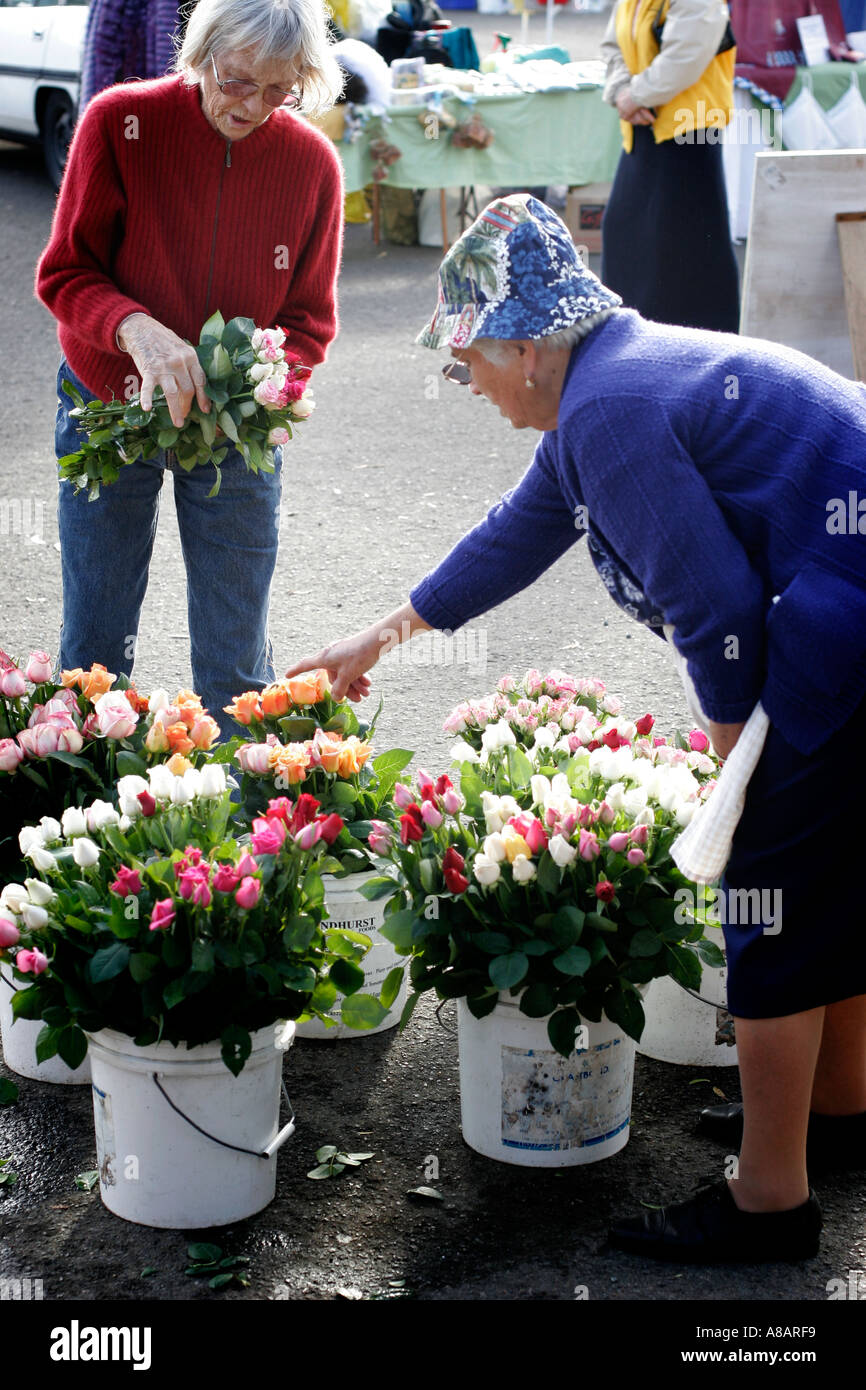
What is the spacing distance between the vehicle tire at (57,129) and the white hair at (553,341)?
849cm

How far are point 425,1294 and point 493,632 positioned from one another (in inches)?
108

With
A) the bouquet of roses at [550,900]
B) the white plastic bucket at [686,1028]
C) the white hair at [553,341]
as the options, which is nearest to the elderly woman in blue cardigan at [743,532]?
the white hair at [553,341]

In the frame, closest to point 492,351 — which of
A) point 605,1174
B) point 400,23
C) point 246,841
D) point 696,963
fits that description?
point 246,841

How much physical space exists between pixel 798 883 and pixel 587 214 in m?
8.01

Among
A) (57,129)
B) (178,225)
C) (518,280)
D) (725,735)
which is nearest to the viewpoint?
(518,280)

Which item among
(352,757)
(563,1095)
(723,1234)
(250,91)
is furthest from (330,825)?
(250,91)

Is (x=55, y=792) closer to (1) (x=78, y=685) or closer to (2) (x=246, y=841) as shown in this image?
(1) (x=78, y=685)

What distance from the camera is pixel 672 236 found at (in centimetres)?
608

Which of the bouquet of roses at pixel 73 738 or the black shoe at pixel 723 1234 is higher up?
the bouquet of roses at pixel 73 738

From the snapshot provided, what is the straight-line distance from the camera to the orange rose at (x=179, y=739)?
2.53 metres

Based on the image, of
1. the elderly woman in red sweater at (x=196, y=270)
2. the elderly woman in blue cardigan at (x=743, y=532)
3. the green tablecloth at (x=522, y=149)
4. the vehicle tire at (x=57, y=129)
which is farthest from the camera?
the vehicle tire at (x=57, y=129)

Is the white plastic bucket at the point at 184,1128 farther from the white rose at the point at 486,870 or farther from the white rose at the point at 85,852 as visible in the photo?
the white rose at the point at 486,870

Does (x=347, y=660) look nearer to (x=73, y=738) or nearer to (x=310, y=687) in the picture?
(x=310, y=687)
